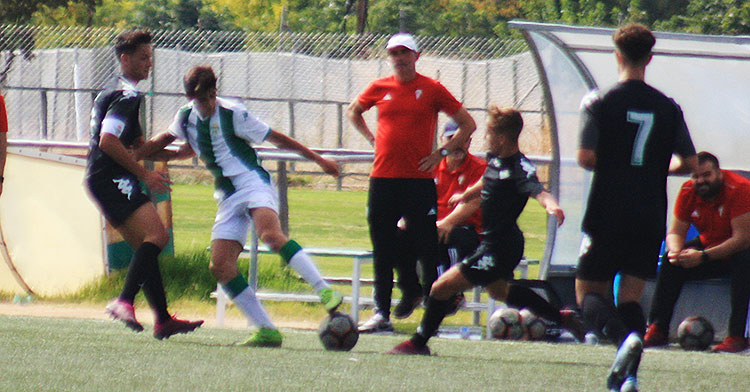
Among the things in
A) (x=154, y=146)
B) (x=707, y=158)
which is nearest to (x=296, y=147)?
(x=154, y=146)

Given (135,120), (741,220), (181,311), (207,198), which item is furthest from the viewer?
(207,198)

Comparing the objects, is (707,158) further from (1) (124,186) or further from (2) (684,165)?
(1) (124,186)

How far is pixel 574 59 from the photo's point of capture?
29.8ft

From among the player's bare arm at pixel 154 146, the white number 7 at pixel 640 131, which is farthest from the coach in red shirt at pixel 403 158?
the white number 7 at pixel 640 131

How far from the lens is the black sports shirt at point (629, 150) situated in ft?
17.2

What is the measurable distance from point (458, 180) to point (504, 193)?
241 cm

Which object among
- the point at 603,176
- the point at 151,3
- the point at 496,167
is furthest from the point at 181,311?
the point at 151,3

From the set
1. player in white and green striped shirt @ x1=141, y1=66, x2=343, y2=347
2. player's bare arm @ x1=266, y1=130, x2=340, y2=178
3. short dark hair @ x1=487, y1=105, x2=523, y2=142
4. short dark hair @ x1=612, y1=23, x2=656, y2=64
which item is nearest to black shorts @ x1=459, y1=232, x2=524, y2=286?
short dark hair @ x1=487, y1=105, x2=523, y2=142

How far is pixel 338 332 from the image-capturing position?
21.9 feet

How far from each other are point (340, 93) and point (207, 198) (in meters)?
4.85

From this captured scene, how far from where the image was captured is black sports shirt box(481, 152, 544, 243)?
6570 millimetres

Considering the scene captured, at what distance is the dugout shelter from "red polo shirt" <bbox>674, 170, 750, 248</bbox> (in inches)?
25.9

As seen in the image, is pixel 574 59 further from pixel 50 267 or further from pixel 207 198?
pixel 207 198

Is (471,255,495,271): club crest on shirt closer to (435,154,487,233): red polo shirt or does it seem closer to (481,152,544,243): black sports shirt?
(481,152,544,243): black sports shirt
